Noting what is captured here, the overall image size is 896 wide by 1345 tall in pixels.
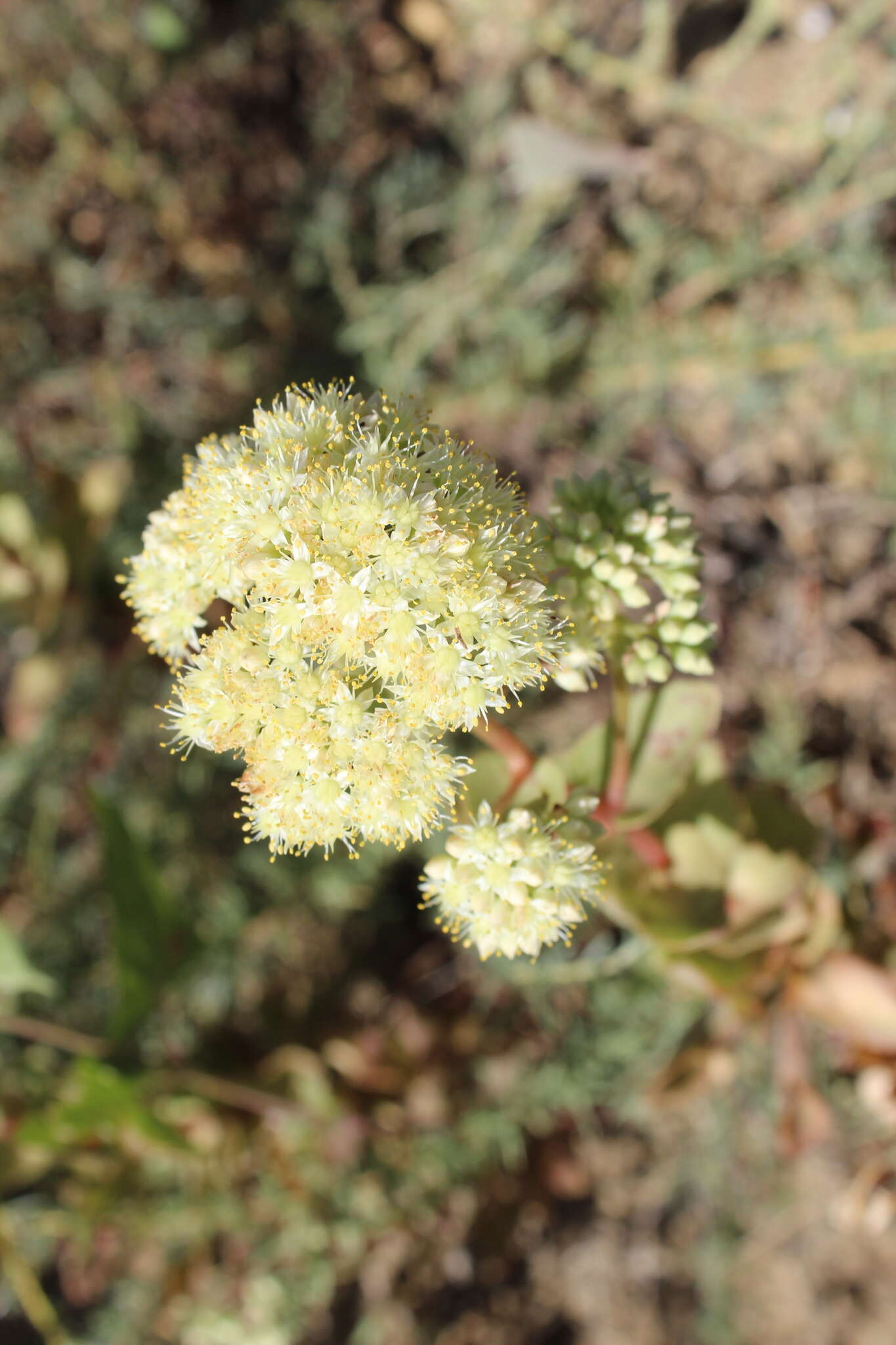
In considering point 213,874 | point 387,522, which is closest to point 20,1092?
point 213,874

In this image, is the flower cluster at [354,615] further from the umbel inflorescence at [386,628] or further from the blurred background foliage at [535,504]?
the blurred background foliage at [535,504]

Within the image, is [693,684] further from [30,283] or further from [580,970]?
[30,283]

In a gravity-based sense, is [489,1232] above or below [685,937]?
below

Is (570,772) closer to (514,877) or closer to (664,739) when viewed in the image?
(664,739)

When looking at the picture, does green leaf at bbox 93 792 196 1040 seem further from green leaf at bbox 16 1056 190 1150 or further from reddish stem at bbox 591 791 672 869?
reddish stem at bbox 591 791 672 869

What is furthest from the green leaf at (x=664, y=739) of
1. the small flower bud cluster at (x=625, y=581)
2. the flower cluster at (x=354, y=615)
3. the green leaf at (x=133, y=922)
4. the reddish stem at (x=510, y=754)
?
the green leaf at (x=133, y=922)

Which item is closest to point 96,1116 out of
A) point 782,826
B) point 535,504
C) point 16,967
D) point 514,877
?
point 16,967
